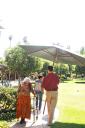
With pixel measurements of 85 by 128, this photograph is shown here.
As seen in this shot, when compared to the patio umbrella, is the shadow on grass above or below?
below

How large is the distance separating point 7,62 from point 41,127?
59545 millimetres

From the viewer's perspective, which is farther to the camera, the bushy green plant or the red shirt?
the bushy green plant

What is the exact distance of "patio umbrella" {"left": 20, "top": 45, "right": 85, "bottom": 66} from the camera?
51.0 feet

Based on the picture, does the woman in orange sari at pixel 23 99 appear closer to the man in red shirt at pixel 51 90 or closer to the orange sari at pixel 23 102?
the orange sari at pixel 23 102

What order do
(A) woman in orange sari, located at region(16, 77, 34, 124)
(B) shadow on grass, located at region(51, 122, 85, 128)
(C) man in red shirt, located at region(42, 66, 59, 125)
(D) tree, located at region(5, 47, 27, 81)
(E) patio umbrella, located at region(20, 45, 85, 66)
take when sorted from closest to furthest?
(B) shadow on grass, located at region(51, 122, 85, 128) → (A) woman in orange sari, located at region(16, 77, 34, 124) → (C) man in red shirt, located at region(42, 66, 59, 125) → (E) patio umbrella, located at region(20, 45, 85, 66) → (D) tree, located at region(5, 47, 27, 81)

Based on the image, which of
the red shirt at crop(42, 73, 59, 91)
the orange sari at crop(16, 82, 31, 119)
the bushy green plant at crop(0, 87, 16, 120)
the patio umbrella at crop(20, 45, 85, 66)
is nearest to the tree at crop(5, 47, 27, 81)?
the patio umbrella at crop(20, 45, 85, 66)

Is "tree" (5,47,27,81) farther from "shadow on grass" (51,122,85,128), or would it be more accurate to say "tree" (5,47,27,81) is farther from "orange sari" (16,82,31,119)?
"orange sari" (16,82,31,119)

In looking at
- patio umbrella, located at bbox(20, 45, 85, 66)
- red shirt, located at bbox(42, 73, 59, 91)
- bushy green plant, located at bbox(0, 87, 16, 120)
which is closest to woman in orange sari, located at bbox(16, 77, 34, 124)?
red shirt, located at bbox(42, 73, 59, 91)

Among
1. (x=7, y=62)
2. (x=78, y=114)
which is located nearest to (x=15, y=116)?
(x=78, y=114)

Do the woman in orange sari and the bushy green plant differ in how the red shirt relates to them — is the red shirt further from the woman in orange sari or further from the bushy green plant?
the bushy green plant

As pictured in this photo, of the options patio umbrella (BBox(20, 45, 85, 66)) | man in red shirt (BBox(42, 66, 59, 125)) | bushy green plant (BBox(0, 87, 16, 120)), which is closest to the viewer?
man in red shirt (BBox(42, 66, 59, 125))

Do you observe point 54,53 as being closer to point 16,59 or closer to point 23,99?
point 23,99

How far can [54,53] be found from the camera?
1764 centimetres

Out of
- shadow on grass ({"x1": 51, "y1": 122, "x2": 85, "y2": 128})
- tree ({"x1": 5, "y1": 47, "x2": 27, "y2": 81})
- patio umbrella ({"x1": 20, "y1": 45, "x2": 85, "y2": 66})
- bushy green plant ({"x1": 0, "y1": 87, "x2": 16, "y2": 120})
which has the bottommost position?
tree ({"x1": 5, "y1": 47, "x2": 27, "y2": 81})
